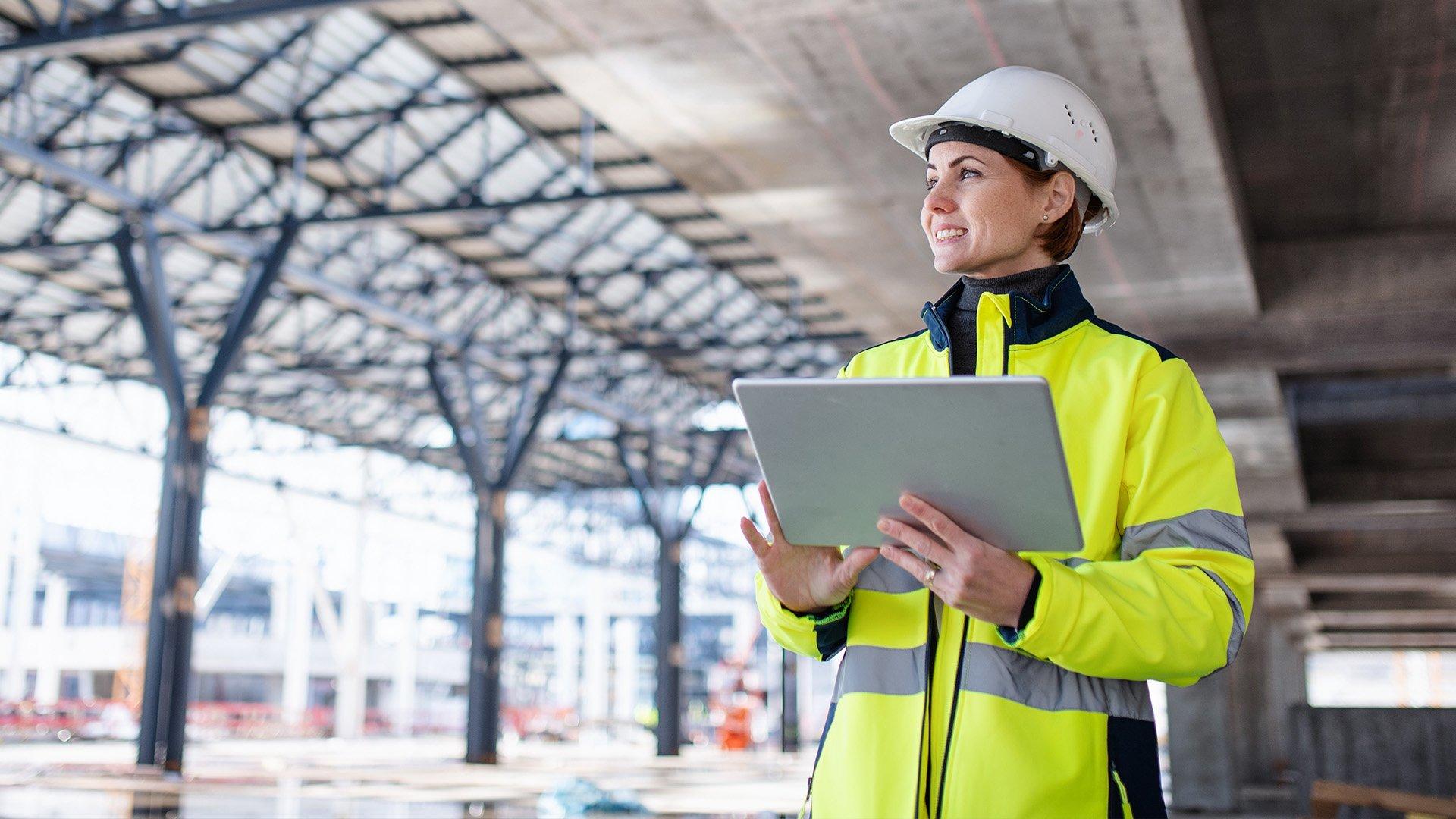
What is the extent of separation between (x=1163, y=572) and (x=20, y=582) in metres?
51.2

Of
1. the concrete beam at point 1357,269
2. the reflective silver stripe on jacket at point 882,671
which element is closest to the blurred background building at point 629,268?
the concrete beam at point 1357,269

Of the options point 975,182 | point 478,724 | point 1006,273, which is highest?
point 975,182

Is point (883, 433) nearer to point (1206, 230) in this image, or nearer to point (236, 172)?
point (1206, 230)

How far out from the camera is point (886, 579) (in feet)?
8.37

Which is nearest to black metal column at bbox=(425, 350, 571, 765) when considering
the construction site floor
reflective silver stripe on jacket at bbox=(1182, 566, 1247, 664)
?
the construction site floor

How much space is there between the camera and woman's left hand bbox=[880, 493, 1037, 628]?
7.00 ft

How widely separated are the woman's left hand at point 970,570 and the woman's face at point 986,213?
0.66 meters

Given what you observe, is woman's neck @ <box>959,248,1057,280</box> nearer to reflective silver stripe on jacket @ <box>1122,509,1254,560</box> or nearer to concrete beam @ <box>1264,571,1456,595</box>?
reflective silver stripe on jacket @ <box>1122,509,1254,560</box>

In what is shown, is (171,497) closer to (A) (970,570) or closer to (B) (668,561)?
(B) (668,561)

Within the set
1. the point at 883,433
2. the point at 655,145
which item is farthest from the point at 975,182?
the point at 655,145

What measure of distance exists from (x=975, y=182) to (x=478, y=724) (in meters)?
27.9

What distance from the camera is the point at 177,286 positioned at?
1382 inches

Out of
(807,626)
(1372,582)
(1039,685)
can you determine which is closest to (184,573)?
(807,626)

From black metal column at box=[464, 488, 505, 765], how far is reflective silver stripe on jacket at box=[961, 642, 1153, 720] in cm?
2693
